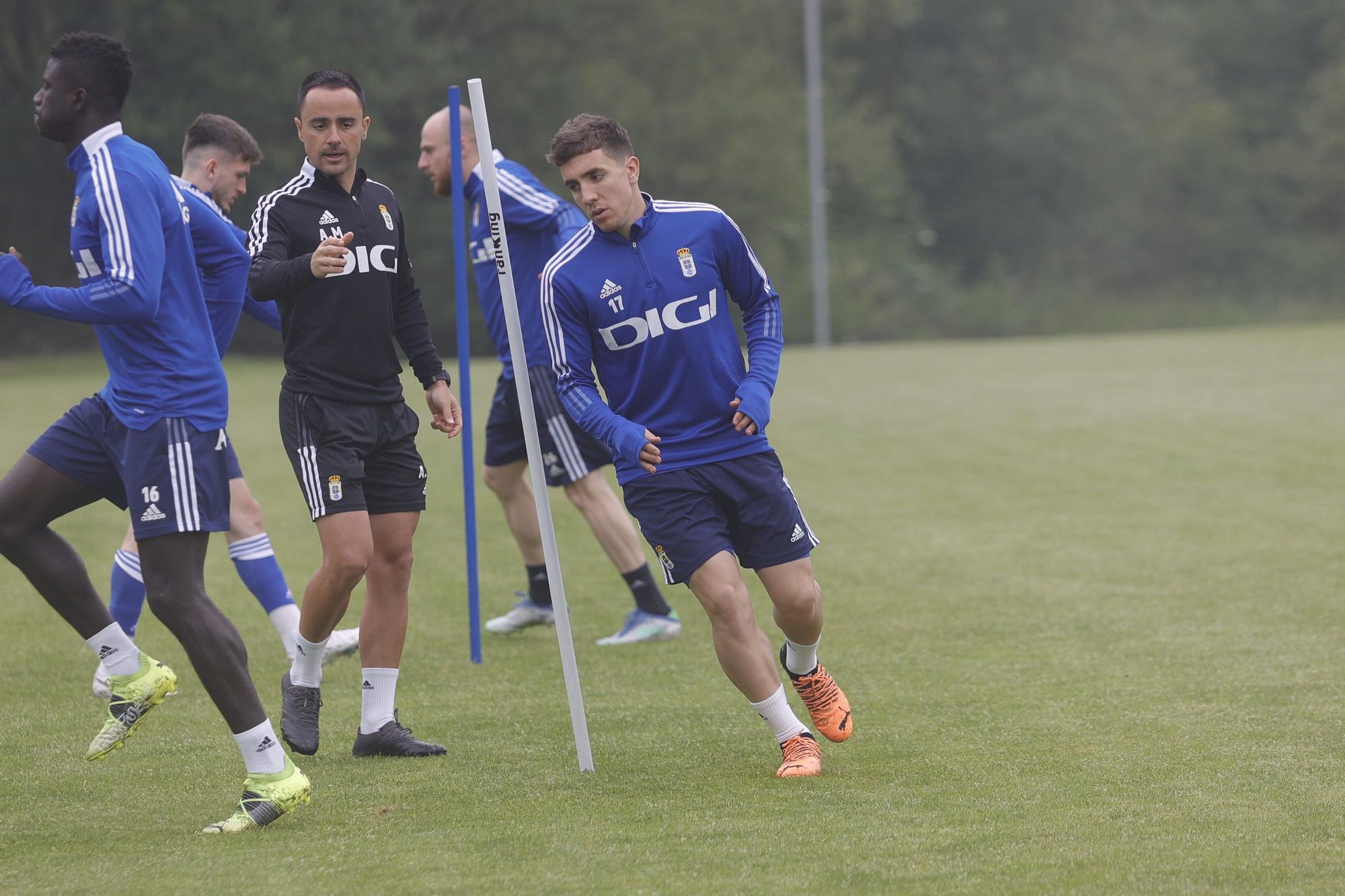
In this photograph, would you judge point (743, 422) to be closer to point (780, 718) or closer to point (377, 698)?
point (780, 718)

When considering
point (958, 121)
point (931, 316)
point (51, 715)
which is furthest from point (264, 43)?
point (51, 715)

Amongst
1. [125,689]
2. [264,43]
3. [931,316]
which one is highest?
[264,43]

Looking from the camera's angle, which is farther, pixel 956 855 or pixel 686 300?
pixel 686 300

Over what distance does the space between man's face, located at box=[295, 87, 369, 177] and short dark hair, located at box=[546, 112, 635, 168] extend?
24.4 inches

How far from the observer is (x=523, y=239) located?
6680mm

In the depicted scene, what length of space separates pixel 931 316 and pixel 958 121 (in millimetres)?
10533

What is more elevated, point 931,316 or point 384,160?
point 384,160

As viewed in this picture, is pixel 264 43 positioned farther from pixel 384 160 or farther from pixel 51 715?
pixel 51 715

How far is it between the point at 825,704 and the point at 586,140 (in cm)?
185

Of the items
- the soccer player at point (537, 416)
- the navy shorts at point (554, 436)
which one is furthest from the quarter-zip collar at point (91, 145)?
the navy shorts at point (554, 436)

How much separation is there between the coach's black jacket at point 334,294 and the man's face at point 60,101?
764 millimetres

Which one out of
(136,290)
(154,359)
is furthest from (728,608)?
(136,290)

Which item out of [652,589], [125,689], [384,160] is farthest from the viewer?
[384,160]

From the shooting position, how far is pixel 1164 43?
50344 millimetres
